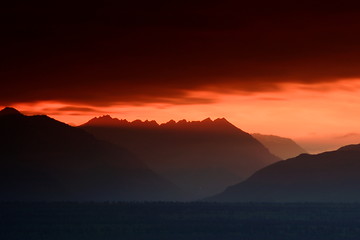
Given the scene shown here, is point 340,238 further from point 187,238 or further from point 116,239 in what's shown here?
point 116,239

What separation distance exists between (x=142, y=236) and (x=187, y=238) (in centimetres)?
1168

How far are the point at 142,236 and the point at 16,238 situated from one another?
31.1m

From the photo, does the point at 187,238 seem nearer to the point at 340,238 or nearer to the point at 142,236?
the point at 142,236

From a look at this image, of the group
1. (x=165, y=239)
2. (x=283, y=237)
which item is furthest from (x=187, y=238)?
(x=283, y=237)

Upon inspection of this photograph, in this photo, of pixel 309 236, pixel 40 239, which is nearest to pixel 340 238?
pixel 309 236

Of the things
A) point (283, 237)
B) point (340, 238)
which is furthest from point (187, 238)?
point (340, 238)

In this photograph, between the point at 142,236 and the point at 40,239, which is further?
the point at 142,236

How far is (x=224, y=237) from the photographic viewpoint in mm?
195750

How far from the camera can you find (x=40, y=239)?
601 ft

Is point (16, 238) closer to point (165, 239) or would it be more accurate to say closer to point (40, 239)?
point (40, 239)

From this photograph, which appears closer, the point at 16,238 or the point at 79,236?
the point at 16,238

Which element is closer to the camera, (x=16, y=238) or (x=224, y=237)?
(x=16, y=238)

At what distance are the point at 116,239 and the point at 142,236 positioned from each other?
8.95 meters

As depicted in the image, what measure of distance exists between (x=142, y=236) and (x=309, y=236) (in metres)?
40.0
